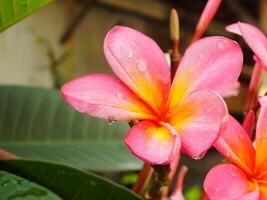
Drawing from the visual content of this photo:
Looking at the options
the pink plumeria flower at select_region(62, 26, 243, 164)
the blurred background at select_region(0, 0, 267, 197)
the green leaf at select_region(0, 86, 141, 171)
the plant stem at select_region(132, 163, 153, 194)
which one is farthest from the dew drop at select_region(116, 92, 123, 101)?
the blurred background at select_region(0, 0, 267, 197)

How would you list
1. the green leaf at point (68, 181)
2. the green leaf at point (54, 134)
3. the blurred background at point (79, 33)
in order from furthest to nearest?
the blurred background at point (79, 33)
the green leaf at point (54, 134)
the green leaf at point (68, 181)

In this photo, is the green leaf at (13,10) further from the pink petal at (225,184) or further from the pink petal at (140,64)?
the pink petal at (225,184)

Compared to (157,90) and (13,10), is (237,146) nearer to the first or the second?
(157,90)

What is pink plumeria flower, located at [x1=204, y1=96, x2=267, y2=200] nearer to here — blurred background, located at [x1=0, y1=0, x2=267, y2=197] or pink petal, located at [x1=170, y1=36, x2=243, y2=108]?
pink petal, located at [x1=170, y1=36, x2=243, y2=108]

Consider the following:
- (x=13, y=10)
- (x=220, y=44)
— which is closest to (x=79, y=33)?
(x=13, y=10)

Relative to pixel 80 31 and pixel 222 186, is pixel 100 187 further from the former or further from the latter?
pixel 80 31

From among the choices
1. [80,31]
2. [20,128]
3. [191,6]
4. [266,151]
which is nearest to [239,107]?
[191,6]

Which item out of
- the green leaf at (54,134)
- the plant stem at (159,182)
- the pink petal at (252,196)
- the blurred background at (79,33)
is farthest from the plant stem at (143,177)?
the blurred background at (79,33)
